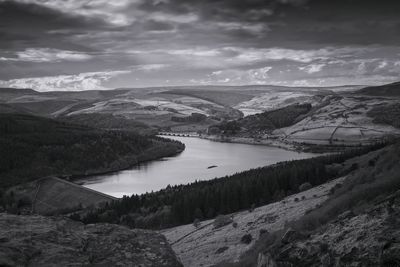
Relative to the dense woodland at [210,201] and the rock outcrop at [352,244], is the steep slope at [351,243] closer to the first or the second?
the rock outcrop at [352,244]

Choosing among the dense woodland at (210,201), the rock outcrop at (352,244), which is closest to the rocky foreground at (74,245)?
the rock outcrop at (352,244)

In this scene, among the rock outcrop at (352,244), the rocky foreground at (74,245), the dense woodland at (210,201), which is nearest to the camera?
the rocky foreground at (74,245)

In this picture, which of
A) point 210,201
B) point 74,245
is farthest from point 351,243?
point 210,201

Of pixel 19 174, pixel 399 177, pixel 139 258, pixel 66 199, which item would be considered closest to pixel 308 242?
pixel 139 258

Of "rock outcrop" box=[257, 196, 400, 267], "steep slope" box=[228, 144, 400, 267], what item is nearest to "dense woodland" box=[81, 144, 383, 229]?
"steep slope" box=[228, 144, 400, 267]

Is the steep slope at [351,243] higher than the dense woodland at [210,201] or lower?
higher

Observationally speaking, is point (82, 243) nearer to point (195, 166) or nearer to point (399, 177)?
point (399, 177)

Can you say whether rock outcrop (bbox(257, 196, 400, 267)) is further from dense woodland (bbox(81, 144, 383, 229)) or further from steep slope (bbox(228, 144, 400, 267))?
dense woodland (bbox(81, 144, 383, 229))

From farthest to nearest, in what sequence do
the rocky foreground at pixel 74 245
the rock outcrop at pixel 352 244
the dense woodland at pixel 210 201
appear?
the dense woodland at pixel 210 201, the rock outcrop at pixel 352 244, the rocky foreground at pixel 74 245
